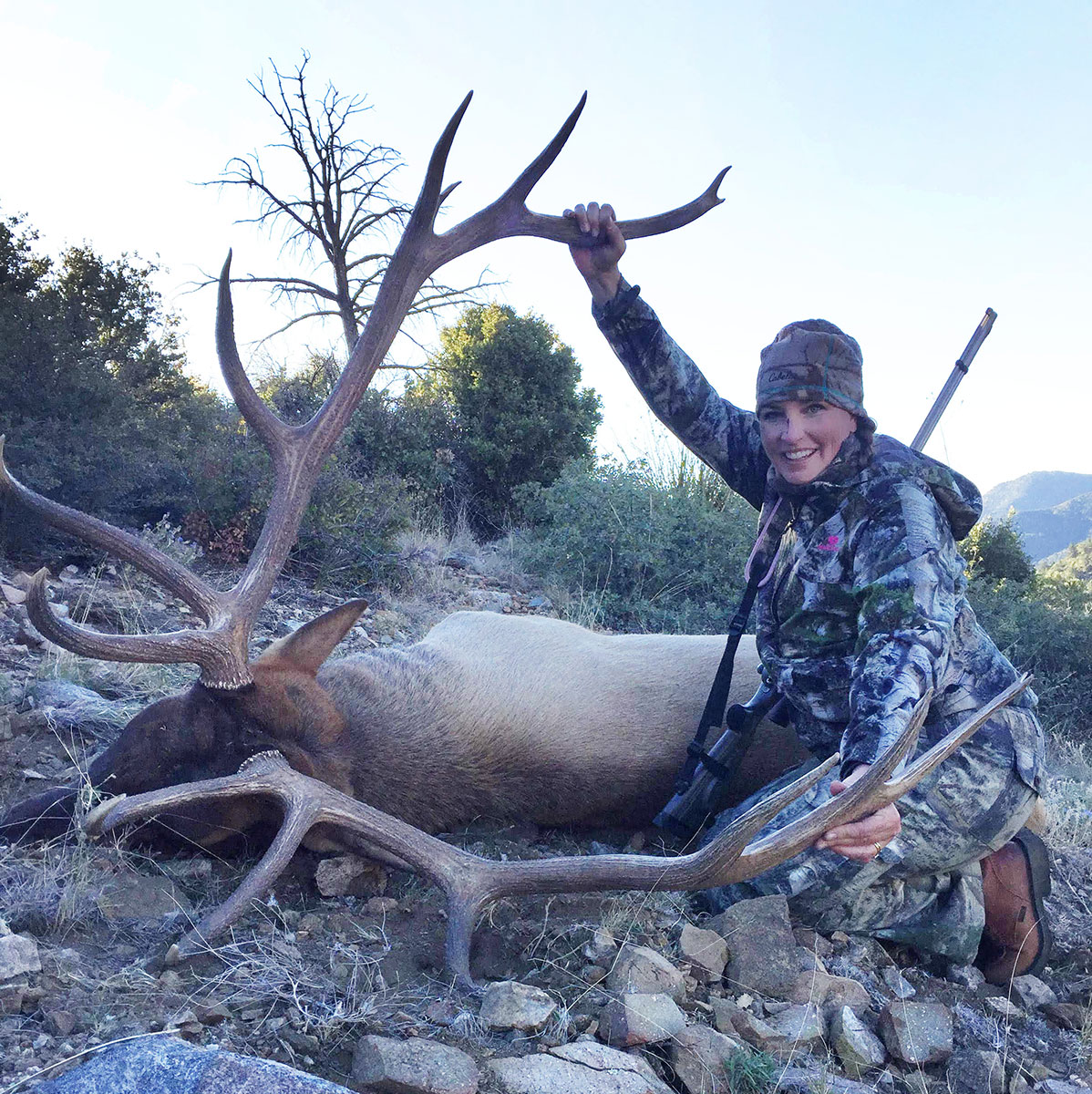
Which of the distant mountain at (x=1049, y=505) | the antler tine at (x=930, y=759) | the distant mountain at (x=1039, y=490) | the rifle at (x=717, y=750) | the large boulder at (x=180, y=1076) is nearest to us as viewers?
the large boulder at (x=180, y=1076)

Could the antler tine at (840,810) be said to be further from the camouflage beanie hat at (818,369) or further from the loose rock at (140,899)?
the loose rock at (140,899)

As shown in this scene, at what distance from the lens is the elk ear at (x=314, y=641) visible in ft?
11.0

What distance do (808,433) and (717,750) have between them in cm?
114

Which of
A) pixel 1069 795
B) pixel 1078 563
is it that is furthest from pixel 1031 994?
pixel 1078 563

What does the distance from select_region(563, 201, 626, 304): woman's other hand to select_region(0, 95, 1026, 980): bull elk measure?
0.17ft

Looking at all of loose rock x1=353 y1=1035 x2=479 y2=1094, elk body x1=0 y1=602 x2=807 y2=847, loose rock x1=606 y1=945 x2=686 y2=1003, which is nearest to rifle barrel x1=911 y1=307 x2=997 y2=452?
elk body x1=0 y1=602 x2=807 y2=847

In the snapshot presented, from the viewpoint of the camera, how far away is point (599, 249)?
3773mm

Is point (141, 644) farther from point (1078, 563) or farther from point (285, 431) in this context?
point (1078, 563)

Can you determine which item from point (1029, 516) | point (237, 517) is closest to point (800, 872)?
point (237, 517)

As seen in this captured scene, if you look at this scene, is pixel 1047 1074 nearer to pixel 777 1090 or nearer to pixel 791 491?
pixel 777 1090

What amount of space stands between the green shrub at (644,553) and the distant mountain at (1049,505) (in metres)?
38.9

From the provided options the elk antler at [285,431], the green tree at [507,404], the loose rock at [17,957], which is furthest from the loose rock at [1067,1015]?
the green tree at [507,404]

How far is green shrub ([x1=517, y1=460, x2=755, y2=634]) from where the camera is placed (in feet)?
24.7

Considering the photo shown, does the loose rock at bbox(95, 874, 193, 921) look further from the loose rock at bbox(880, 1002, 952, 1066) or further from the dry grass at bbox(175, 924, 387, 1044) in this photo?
the loose rock at bbox(880, 1002, 952, 1066)
